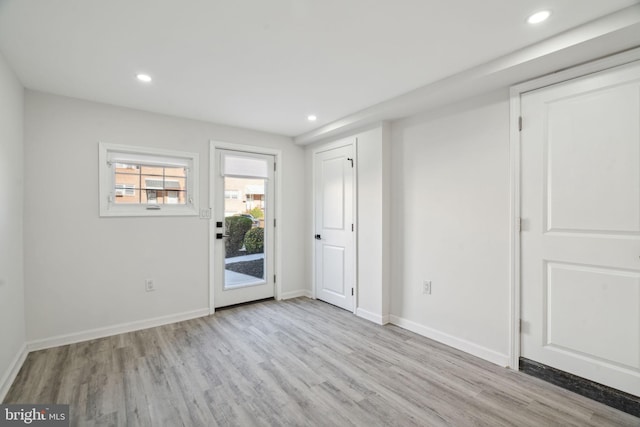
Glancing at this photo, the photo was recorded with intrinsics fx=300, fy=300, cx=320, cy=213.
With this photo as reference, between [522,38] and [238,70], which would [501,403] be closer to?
[522,38]

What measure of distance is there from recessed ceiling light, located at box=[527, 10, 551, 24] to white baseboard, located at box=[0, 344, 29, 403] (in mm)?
4099

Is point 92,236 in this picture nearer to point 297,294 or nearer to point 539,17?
point 297,294

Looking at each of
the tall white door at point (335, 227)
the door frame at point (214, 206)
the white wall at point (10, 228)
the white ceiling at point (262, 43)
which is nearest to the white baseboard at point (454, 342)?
the tall white door at point (335, 227)

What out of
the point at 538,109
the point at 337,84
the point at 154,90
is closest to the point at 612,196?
the point at 538,109

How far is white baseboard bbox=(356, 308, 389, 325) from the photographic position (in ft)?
11.1

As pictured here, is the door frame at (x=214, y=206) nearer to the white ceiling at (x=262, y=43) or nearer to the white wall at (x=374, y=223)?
the white ceiling at (x=262, y=43)

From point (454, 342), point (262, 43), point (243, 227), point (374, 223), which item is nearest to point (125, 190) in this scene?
point (243, 227)

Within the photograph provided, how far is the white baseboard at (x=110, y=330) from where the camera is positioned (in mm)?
2793

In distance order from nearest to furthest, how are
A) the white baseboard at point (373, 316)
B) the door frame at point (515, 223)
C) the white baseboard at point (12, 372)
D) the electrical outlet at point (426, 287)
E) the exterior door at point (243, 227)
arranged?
the white baseboard at point (12, 372) < the door frame at point (515, 223) < the electrical outlet at point (426, 287) < the white baseboard at point (373, 316) < the exterior door at point (243, 227)

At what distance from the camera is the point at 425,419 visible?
185 cm

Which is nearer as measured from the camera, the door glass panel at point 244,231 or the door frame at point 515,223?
the door frame at point 515,223

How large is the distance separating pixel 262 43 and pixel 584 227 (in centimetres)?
253

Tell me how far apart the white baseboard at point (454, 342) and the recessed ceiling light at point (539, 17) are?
7.87ft

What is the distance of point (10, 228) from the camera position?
2354 mm
